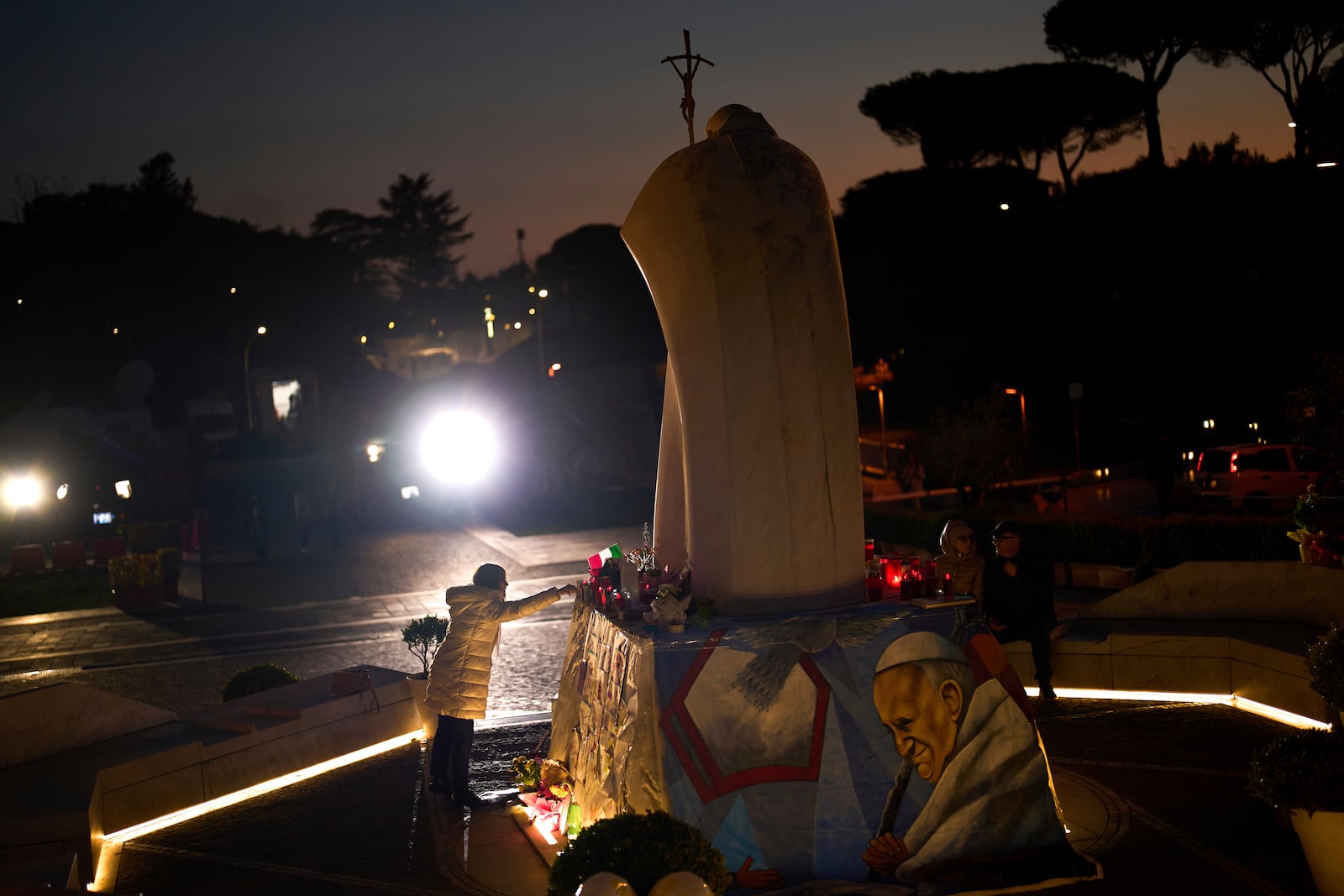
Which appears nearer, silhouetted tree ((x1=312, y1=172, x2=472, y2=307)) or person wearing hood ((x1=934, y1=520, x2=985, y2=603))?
person wearing hood ((x1=934, y1=520, x2=985, y2=603))

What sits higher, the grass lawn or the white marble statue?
the white marble statue

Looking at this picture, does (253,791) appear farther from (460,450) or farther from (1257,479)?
(460,450)

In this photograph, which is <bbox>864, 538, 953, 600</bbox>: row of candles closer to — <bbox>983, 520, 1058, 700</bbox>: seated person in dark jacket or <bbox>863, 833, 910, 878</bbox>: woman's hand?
<bbox>863, 833, 910, 878</bbox>: woman's hand

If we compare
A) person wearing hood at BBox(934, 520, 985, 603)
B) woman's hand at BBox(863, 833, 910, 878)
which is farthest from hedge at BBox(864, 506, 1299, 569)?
woman's hand at BBox(863, 833, 910, 878)

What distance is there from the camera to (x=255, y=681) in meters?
12.1

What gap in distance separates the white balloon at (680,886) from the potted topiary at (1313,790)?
3585 mm

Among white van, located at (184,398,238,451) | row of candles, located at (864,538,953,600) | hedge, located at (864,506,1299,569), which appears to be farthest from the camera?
white van, located at (184,398,238,451)

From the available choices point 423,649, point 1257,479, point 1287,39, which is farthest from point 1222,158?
point 423,649

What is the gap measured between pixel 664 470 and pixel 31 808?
526 centimetres

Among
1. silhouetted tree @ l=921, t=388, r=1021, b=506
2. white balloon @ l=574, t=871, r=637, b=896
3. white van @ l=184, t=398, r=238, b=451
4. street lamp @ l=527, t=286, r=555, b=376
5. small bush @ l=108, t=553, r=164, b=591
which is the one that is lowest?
white balloon @ l=574, t=871, r=637, b=896

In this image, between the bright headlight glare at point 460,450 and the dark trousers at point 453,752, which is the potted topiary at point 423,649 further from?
the bright headlight glare at point 460,450

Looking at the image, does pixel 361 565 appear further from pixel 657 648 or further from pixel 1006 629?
pixel 657 648

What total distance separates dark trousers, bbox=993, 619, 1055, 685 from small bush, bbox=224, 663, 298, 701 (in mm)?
7291

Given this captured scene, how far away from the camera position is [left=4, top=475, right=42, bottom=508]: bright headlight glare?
35.0 metres
